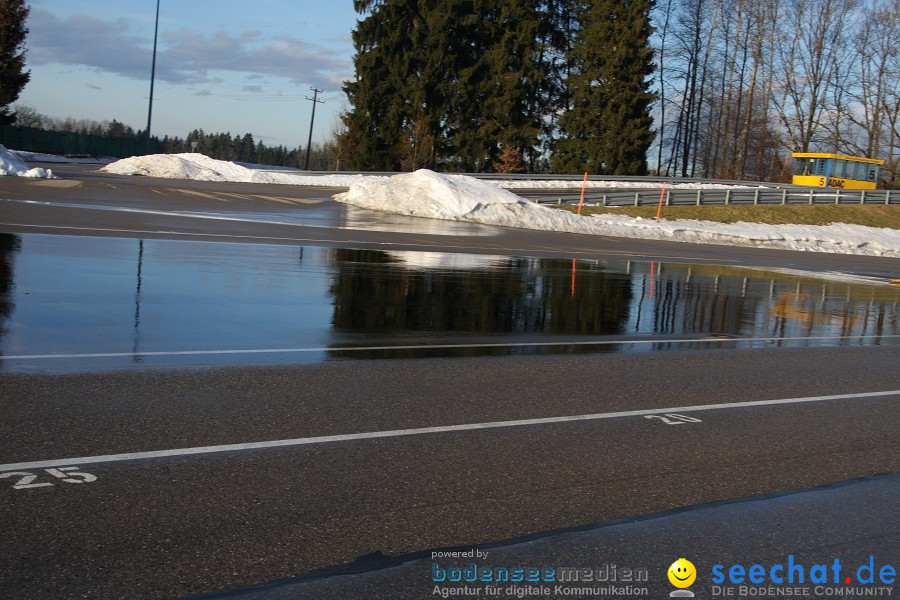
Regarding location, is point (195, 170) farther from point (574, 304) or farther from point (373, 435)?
point (373, 435)

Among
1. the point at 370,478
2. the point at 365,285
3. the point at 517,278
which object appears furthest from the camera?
the point at 517,278

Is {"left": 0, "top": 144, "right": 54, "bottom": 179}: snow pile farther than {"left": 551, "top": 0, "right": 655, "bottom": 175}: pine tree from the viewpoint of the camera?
No

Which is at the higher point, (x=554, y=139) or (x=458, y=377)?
(x=554, y=139)

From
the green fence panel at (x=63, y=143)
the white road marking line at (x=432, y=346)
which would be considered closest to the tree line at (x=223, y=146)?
the green fence panel at (x=63, y=143)

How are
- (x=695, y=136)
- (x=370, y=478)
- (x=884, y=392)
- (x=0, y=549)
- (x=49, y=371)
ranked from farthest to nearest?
(x=695, y=136) < (x=884, y=392) < (x=49, y=371) < (x=370, y=478) < (x=0, y=549)

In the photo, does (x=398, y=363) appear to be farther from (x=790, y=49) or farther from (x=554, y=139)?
(x=790, y=49)

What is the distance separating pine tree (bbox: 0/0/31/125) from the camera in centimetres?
6006

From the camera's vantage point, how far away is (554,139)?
71625mm

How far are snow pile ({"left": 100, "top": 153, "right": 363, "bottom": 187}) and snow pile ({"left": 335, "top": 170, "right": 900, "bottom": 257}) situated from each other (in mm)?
9146

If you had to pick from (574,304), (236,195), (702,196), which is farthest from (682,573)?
(702,196)

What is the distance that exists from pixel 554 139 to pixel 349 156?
16261mm

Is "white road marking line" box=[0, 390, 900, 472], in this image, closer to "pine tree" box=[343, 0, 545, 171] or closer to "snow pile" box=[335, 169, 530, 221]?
"snow pile" box=[335, 169, 530, 221]

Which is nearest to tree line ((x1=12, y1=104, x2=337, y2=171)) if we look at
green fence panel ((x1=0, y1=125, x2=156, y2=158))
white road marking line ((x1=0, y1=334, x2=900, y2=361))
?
green fence panel ((x1=0, y1=125, x2=156, y2=158))

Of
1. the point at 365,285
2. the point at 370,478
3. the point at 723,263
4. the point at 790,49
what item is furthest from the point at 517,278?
the point at 790,49
